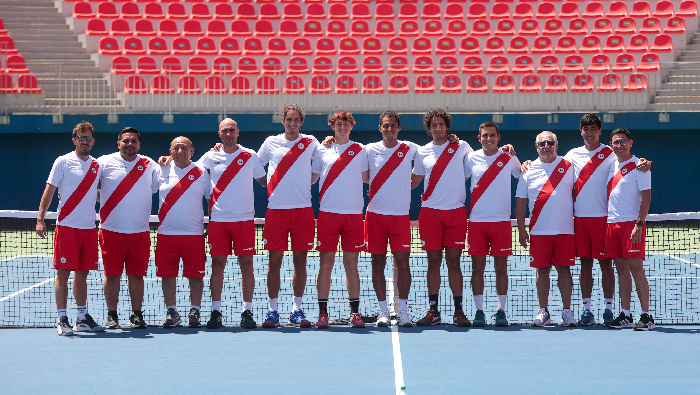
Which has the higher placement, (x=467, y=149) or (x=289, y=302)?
(x=467, y=149)

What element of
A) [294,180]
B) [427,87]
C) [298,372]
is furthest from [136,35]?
[298,372]

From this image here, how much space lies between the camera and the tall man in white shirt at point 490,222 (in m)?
8.36

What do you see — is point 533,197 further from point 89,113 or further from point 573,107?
point 89,113

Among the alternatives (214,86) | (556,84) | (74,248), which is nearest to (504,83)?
(556,84)

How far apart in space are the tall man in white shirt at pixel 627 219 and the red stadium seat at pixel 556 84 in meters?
11.6

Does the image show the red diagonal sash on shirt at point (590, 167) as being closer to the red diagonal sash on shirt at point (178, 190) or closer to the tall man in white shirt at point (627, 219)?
the tall man in white shirt at point (627, 219)

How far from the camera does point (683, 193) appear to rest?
19625mm

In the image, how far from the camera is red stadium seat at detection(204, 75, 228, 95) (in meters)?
19.1

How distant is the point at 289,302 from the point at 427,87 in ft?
36.8

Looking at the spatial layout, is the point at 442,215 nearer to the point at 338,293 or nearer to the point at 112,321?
the point at 338,293

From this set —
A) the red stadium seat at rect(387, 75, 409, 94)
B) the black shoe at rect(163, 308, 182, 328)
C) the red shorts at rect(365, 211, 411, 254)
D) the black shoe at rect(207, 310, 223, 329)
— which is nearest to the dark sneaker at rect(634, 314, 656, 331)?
the red shorts at rect(365, 211, 411, 254)

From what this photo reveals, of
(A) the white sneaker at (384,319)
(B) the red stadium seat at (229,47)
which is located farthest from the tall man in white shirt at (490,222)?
(B) the red stadium seat at (229,47)

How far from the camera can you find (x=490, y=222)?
8.40m

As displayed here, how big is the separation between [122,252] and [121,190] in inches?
23.6
